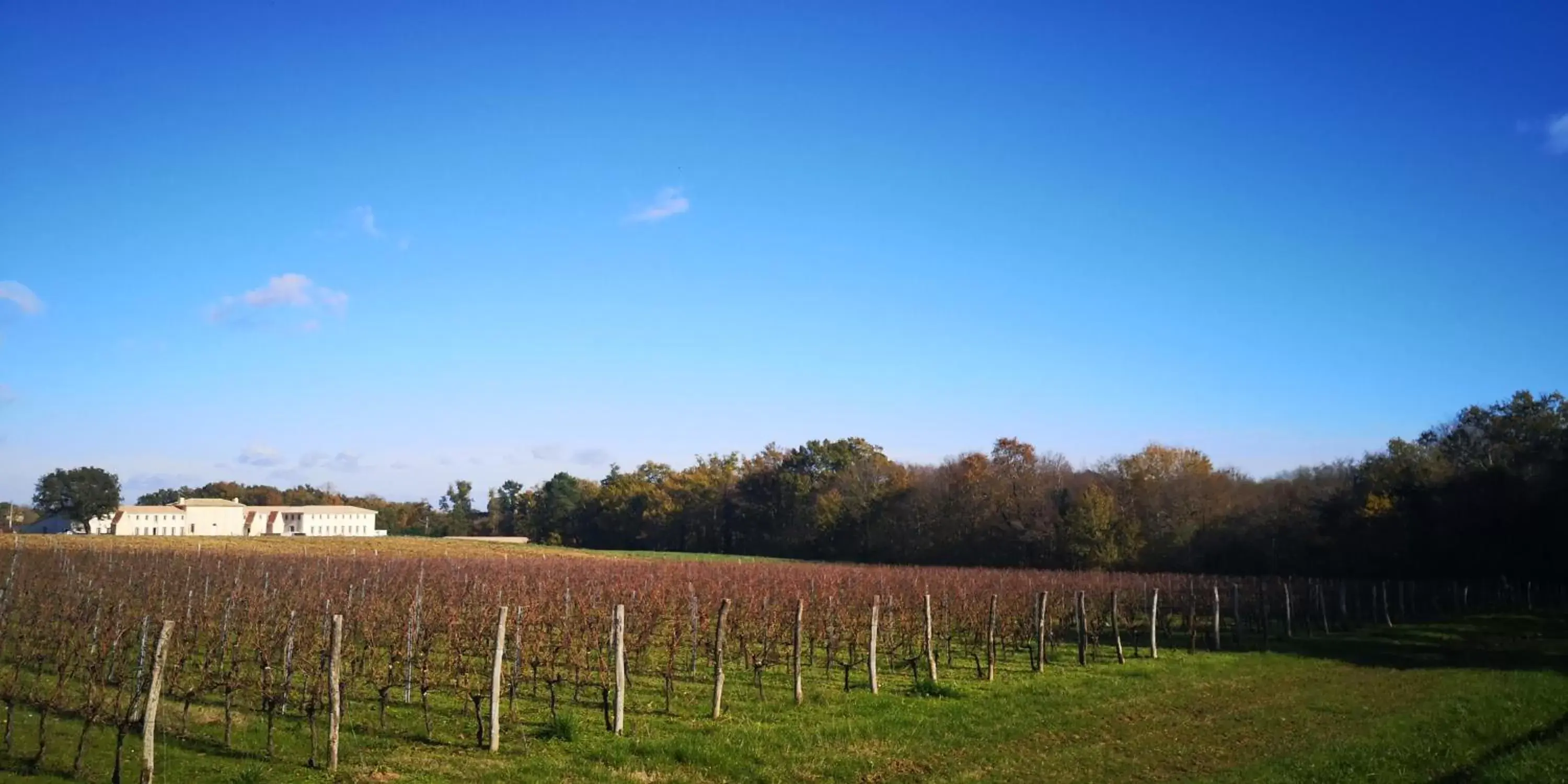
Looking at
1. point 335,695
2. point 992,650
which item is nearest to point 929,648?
point 992,650

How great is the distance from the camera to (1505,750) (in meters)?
13.2

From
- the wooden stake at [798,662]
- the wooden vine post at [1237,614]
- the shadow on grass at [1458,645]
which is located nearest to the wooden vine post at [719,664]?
the wooden stake at [798,662]

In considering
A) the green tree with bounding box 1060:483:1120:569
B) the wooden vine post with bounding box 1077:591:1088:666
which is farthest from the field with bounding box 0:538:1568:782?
the green tree with bounding box 1060:483:1120:569

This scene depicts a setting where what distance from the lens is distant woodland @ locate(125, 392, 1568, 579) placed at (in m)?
45.0

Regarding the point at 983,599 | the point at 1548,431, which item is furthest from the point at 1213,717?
the point at 1548,431

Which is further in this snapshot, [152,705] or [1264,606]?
[1264,606]

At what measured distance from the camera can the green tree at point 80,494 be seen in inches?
3612

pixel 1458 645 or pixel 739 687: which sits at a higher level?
pixel 739 687

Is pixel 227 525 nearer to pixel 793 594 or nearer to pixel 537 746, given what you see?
pixel 793 594

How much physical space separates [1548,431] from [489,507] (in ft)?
408

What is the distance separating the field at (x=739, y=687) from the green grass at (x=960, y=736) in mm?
69

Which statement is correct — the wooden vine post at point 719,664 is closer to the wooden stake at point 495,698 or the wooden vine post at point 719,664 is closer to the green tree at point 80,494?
the wooden stake at point 495,698

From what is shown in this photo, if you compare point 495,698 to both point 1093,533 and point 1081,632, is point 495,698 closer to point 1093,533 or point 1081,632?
point 1081,632

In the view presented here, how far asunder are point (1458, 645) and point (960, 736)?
22.6 m
